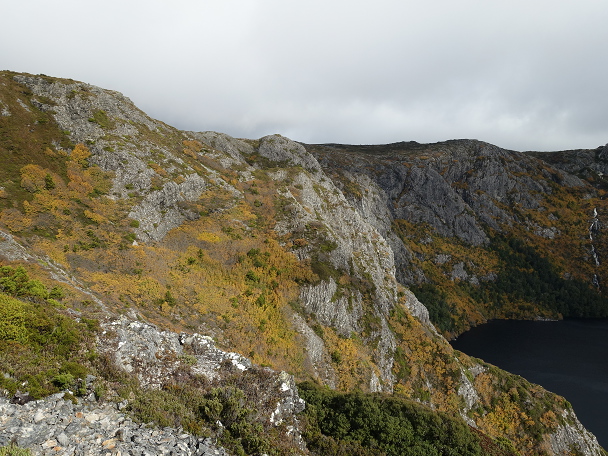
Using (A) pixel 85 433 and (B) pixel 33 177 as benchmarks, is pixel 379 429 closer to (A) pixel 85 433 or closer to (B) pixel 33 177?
(A) pixel 85 433

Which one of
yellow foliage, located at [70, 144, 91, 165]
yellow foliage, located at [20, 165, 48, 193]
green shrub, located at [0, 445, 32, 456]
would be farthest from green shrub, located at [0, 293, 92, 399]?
yellow foliage, located at [70, 144, 91, 165]

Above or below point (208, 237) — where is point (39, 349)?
below

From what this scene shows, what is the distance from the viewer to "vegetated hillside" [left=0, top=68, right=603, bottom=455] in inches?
613

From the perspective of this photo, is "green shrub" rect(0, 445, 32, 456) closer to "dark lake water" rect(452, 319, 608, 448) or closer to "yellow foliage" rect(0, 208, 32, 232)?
"yellow foliage" rect(0, 208, 32, 232)

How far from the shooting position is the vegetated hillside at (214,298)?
15570 millimetres

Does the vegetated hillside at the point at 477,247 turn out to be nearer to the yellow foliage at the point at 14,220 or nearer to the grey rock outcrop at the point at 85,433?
the yellow foliage at the point at 14,220

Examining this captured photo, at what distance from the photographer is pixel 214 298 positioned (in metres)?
36.4

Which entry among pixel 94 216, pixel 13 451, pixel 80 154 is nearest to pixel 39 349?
pixel 13 451

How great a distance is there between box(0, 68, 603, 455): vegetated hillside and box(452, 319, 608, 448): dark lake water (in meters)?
45.8

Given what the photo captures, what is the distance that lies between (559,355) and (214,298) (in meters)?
139

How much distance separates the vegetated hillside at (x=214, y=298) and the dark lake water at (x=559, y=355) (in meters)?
45.8

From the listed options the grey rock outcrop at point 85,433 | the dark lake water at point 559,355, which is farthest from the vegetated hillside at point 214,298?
the dark lake water at point 559,355

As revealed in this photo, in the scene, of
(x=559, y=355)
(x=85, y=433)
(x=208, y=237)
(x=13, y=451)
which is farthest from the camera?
(x=559, y=355)

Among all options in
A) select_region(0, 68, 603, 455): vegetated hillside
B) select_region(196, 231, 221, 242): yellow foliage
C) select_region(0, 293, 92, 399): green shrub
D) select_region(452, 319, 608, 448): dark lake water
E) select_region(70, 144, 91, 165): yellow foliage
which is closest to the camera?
select_region(0, 293, 92, 399): green shrub
